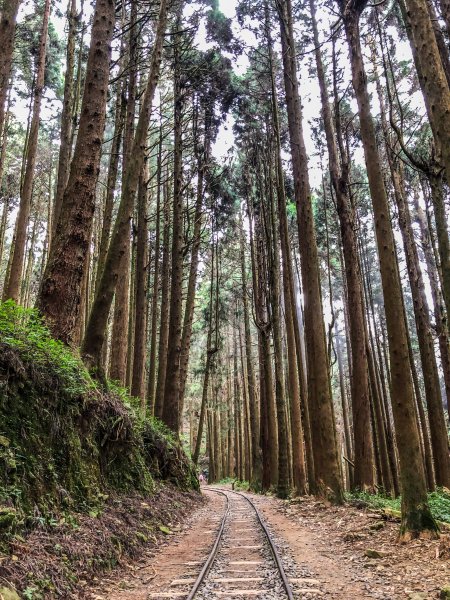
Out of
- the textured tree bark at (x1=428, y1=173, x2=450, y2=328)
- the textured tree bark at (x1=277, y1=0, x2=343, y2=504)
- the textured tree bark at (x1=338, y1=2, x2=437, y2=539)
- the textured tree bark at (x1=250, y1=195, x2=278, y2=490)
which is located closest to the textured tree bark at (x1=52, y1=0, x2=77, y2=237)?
the textured tree bark at (x1=277, y1=0, x2=343, y2=504)

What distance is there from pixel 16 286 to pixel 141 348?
149 inches

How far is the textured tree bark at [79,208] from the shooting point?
22.7 ft

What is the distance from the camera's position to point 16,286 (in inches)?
472

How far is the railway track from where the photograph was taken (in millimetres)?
4461

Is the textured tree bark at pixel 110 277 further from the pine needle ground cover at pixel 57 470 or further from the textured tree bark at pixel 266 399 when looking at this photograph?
the textured tree bark at pixel 266 399

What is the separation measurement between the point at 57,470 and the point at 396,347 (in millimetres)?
4963

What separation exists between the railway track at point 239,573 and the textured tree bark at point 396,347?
202 cm

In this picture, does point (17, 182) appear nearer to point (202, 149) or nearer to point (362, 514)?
point (202, 149)

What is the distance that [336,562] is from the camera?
5.75 meters

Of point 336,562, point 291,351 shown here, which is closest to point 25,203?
point 291,351

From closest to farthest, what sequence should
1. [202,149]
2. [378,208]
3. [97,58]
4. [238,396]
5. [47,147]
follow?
[378,208] → [97,58] → [202,149] → [47,147] → [238,396]

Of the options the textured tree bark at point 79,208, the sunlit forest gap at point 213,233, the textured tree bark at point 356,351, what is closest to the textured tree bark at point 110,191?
the sunlit forest gap at point 213,233

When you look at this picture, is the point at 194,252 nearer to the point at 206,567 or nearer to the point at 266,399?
the point at 266,399

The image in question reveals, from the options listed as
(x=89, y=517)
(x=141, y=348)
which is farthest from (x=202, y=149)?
(x=89, y=517)
